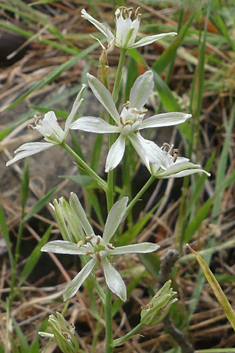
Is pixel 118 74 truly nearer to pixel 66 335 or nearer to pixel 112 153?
pixel 112 153

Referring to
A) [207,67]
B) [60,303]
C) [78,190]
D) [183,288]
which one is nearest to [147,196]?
[78,190]

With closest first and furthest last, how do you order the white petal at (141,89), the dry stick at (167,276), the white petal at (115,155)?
the white petal at (115,155)
the white petal at (141,89)
the dry stick at (167,276)

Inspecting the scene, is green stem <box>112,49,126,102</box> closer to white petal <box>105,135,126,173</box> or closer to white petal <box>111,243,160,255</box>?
white petal <box>105,135,126,173</box>

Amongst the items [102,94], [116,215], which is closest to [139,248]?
[116,215]

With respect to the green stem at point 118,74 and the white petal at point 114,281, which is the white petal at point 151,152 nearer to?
the green stem at point 118,74

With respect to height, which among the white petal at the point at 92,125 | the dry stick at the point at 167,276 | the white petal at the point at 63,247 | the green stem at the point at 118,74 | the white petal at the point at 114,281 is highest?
the green stem at the point at 118,74

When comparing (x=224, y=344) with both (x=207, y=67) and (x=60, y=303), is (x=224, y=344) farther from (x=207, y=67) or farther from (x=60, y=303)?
(x=207, y=67)

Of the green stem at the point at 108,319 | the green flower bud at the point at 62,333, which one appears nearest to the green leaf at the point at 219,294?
the green stem at the point at 108,319
